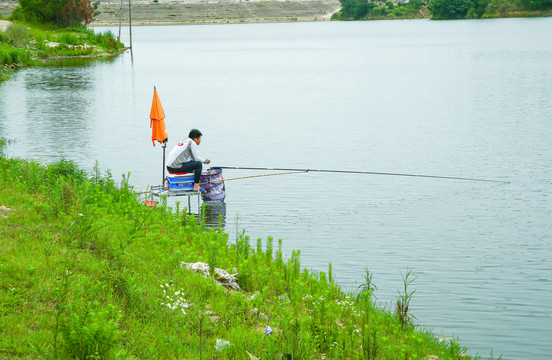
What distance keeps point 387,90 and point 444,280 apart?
27029 millimetres

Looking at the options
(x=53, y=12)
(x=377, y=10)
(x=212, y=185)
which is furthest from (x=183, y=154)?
(x=377, y=10)

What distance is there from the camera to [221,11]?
5576 inches

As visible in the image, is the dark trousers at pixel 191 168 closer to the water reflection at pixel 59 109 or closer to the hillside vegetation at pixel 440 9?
the water reflection at pixel 59 109

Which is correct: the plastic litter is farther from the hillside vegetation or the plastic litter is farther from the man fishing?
the hillside vegetation

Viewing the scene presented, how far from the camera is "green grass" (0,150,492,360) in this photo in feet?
19.8

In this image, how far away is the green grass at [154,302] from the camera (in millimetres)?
6023

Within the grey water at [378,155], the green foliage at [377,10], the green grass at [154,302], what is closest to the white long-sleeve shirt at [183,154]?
the grey water at [378,155]

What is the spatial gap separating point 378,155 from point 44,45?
42.9m

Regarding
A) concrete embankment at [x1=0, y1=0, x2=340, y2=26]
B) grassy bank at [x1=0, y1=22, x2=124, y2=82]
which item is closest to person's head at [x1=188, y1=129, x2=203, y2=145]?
grassy bank at [x1=0, y1=22, x2=124, y2=82]

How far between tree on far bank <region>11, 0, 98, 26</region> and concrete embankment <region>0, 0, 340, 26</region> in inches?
2407

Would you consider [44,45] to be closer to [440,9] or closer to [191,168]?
[191,168]

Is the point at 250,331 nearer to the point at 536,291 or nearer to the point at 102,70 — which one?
→ the point at 536,291

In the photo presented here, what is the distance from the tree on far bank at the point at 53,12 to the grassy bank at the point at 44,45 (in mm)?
1285

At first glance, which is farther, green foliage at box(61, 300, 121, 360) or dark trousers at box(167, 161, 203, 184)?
dark trousers at box(167, 161, 203, 184)
